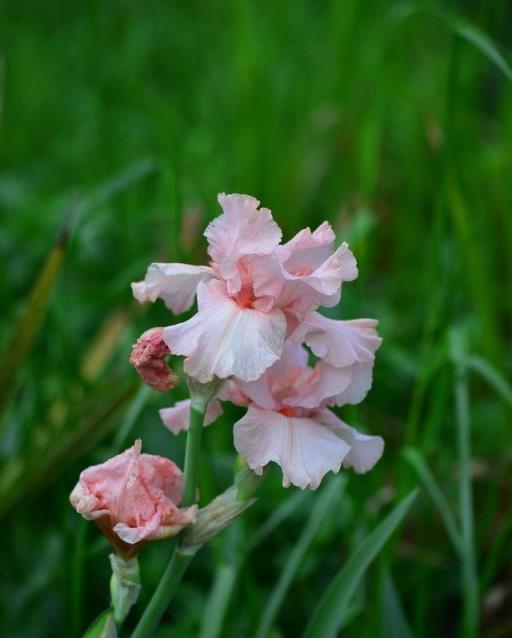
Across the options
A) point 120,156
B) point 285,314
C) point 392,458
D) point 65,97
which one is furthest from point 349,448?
point 65,97

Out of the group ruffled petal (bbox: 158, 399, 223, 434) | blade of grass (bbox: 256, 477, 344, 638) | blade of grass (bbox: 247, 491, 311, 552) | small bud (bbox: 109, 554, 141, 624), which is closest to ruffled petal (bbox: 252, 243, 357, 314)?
ruffled petal (bbox: 158, 399, 223, 434)

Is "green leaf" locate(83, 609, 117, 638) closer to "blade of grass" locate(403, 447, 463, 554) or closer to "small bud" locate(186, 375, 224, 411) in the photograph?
"small bud" locate(186, 375, 224, 411)

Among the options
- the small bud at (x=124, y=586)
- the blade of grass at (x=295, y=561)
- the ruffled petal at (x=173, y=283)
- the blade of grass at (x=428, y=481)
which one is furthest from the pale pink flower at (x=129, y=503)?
the blade of grass at (x=428, y=481)

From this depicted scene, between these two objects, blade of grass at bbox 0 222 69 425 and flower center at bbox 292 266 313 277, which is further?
blade of grass at bbox 0 222 69 425

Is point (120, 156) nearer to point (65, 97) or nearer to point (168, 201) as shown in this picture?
point (168, 201)

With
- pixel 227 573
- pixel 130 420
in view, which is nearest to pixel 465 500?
pixel 227 573

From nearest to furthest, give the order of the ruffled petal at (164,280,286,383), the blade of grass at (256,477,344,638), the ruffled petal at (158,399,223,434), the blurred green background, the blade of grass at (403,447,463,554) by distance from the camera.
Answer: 1. the ruffled petal at (164,280,286,383)
2. the ruffled petal at (158,399,223,434)
3. the blade of grass at (256,477,344,638)
4. the blade of grass at (403,447,463,554)
5. the blurred green background
